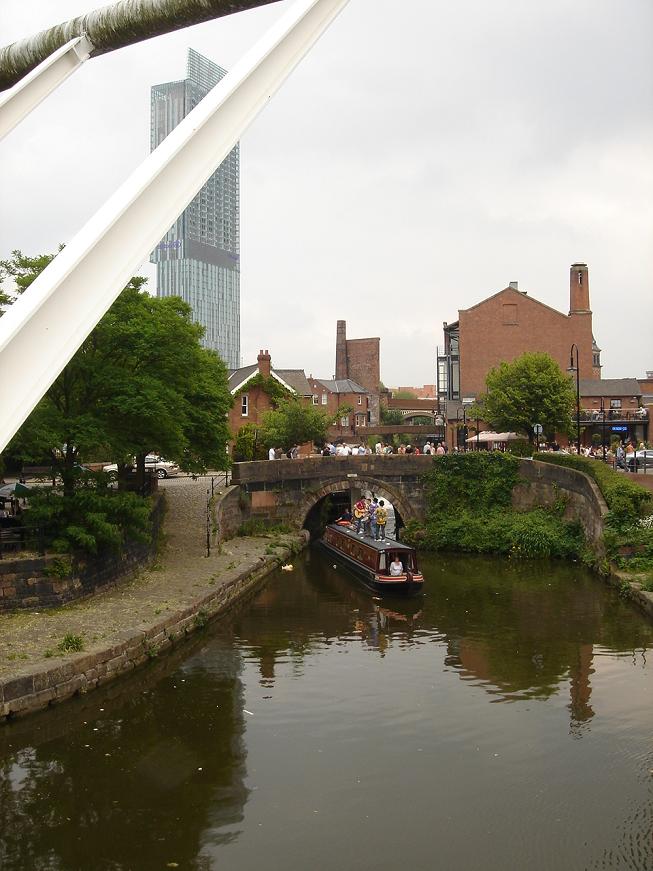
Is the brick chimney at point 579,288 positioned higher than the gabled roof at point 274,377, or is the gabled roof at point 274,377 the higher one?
the brick chimney at point 579,288

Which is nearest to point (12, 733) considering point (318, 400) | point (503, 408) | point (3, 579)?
point (3, 579)

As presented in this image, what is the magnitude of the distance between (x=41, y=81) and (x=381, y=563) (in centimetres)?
2042

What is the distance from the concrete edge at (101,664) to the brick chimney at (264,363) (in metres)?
30.8

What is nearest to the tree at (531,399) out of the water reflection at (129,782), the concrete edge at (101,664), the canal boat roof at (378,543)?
the canal boat roof at (378,543)

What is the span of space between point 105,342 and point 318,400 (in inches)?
2258

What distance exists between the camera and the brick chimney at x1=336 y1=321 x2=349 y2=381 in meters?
95.1

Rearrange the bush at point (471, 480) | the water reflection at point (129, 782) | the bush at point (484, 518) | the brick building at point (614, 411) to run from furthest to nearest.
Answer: the brick building at point (614, 411)
the bush at point (471, 480)
the bush at point (484, 518)
the water reflection at point (129, 782)

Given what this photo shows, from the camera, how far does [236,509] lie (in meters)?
33.7

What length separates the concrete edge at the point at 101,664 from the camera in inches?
519

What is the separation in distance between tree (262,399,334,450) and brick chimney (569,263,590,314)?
30.7 m

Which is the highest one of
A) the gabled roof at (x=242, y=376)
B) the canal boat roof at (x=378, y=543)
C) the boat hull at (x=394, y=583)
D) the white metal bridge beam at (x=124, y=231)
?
the gabled roof at (x=242, y=376)

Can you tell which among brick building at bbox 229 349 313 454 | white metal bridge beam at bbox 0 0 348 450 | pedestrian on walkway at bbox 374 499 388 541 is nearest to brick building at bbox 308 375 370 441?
brick building at bbox 229 349 313 454

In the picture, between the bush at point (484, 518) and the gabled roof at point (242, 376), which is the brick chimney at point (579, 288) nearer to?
the gabled roof at point (242, 376)

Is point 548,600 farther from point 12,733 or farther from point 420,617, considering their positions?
point 12,733
